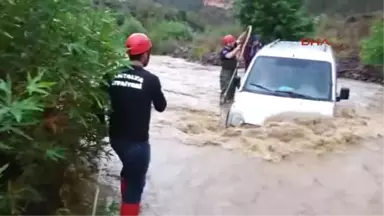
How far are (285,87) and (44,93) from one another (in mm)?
5588

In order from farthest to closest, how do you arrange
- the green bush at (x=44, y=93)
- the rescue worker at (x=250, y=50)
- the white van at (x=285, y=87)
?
the rescue worker at (x=250, y=50) < the white van at (x=285, y=87) < the green bush at (x=44, y=93)

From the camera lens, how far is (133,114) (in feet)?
17.0

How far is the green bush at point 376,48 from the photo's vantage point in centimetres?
1830

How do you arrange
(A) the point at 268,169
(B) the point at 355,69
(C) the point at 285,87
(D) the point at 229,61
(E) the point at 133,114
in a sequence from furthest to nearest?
(B) the point at 355,69 < (D) the point at 229,61 < (C) the point at 285,87 < (A) the point at 268,169 < (E) the point at 133,114

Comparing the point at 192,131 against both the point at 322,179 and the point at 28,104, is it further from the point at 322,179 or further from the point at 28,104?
the point at 28,104

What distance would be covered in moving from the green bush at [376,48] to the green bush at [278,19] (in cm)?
291

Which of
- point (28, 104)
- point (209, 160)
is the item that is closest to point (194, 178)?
point (209, 160)

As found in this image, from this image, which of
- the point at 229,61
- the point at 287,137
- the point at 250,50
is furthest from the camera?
the point at 250,50

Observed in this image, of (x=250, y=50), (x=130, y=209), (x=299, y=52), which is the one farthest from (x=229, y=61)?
(x=130, y=209)

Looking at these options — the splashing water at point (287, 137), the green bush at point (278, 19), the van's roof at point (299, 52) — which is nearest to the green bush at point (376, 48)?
the green bush at point (278, 19)

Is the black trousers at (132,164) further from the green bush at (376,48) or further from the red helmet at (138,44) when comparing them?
the green bush at (376,48)

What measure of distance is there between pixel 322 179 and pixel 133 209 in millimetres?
2868

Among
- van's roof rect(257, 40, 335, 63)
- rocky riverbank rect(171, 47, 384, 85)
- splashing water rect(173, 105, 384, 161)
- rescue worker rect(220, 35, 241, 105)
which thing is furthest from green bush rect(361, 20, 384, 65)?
splashing water rect(173, 105, 384, 161)

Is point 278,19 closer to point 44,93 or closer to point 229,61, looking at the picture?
point 229,61
